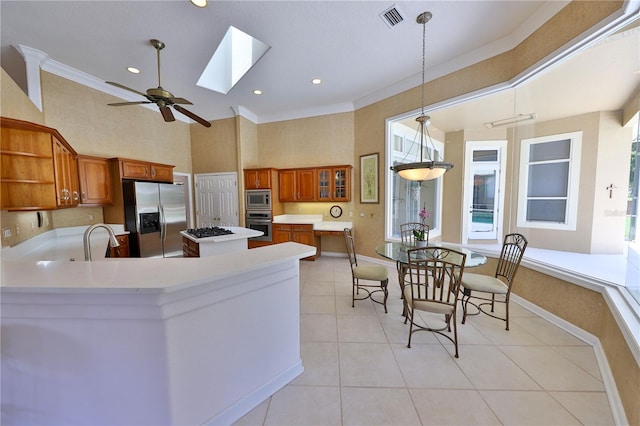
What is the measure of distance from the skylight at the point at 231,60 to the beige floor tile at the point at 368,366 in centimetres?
382

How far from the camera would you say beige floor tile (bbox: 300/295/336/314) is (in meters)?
2.84

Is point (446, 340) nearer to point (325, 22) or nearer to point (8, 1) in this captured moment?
point (325, 22)

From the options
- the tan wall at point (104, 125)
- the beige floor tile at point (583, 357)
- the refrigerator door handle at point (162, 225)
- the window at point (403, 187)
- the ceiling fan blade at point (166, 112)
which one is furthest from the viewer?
the window at point (403, 187)

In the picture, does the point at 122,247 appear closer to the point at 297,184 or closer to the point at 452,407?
the point at 297,184

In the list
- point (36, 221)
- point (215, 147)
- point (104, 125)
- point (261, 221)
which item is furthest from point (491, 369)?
point (104, 125)

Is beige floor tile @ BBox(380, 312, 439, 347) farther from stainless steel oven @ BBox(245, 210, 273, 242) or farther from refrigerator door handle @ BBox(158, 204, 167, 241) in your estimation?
refrigerator door handle @ BBox(158, 204, 167, 241)

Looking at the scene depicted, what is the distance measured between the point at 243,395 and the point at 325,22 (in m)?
3.67

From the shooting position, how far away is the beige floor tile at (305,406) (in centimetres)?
Answer: 146

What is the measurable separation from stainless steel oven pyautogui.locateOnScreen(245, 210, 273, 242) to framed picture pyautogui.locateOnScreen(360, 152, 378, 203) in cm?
220

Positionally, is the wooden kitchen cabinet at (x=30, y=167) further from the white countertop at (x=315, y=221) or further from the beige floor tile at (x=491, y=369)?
the beige floor tile at (x=491, y=369)

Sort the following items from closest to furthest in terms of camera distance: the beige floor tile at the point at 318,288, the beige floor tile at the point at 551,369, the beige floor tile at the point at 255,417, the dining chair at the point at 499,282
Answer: the beige floor tile at the point at 255,417, the beige floor tile at the point at 551,369, the dining chair at the point at 499,282, the beige floor tile at the point at 318,288

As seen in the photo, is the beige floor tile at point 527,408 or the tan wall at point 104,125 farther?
the tan wall at point 104,125

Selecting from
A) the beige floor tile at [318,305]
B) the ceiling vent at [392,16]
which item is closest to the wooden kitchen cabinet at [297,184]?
the beige floor tile at [318,305]

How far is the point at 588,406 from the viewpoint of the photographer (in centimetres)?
156
